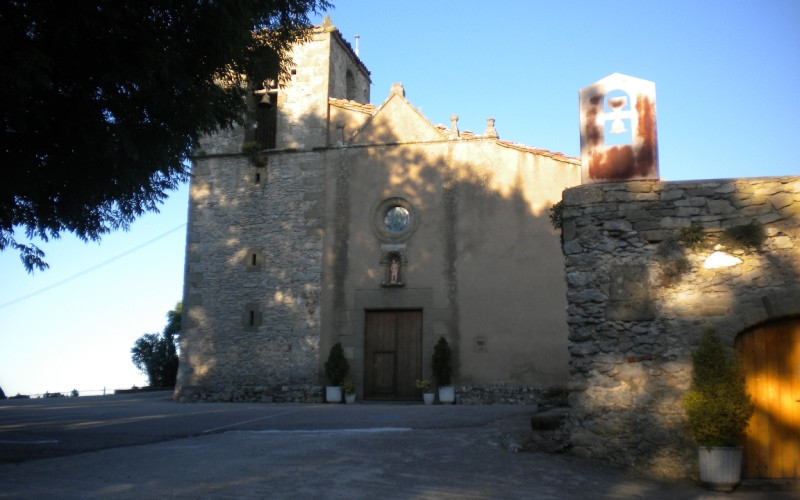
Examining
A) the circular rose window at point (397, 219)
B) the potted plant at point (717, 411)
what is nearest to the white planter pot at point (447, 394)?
the circular rose window at point (397, 219)

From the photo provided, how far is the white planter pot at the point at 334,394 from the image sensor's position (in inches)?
676

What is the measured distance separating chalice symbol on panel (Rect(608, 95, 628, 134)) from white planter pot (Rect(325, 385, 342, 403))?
10743 mm

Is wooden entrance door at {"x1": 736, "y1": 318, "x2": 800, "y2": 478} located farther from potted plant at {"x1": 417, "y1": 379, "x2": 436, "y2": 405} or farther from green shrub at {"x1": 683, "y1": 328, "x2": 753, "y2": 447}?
potted plant at {"x1": 417, "y1": 379, "x2": 436, "y2": 405}

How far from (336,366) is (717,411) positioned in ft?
37.2

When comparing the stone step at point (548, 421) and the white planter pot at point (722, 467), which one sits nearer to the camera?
the white planter pot at point (722, 467)

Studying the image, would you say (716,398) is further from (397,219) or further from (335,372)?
(397,219)

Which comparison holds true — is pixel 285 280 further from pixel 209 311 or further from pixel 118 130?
pixel 118 130

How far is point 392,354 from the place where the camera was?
1780cm

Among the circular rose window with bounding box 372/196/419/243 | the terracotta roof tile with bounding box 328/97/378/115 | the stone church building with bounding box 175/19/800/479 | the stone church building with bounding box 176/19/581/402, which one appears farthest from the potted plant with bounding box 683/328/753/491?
the terracotta roof tile with bounding box 328/97/378/115

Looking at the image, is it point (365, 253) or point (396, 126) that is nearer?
point (365, 253)

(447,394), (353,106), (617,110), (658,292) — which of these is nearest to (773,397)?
(658,292)

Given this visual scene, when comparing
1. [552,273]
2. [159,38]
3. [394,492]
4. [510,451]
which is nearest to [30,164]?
[159,38]

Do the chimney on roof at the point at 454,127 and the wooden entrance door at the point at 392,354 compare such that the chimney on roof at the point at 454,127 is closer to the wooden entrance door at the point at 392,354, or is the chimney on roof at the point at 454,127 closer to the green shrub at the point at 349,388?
the wooden entrance door at the point at 392,354

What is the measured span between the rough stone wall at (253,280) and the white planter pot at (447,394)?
10.8ft
